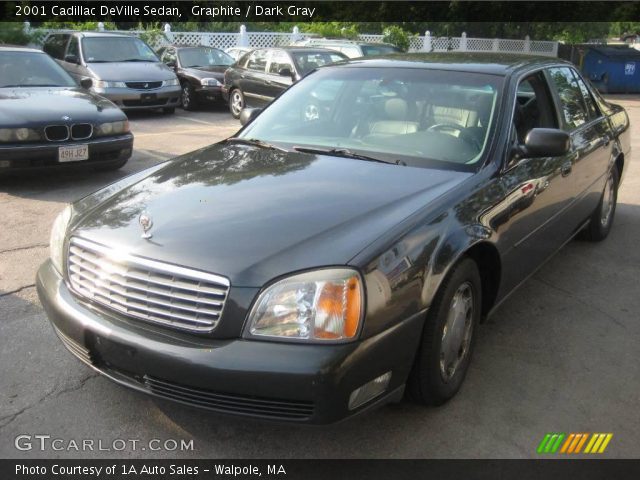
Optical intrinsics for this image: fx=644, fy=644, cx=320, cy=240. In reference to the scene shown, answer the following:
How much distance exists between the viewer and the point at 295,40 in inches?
907

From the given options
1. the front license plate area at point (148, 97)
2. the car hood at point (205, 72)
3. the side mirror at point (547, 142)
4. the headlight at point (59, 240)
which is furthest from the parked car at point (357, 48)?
the headlight at point (59, 240)

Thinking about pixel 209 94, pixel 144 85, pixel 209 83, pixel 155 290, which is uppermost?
pixel 155 290

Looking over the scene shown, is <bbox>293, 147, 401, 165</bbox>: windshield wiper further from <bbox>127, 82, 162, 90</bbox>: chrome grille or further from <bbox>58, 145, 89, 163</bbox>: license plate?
<bbox>127, 82, 162, 90</bbox>: chrome grille

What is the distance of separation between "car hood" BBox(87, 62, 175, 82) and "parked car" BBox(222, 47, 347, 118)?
4.25 feet

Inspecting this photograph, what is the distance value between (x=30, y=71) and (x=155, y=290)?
21.4 ft

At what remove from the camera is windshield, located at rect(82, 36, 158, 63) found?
479 inches

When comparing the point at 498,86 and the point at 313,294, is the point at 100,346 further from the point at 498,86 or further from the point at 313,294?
the point at 498,86

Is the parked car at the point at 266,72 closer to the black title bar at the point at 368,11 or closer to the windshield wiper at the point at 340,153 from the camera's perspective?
the windshield wiper at the point at 340,153

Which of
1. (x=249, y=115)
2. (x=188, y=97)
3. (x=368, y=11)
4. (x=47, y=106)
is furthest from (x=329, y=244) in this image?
(x=368, y=11)

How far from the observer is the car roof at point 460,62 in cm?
385

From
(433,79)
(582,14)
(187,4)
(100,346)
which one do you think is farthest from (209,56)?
(582,14)

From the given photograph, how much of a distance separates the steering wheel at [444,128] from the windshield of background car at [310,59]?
8467 mm

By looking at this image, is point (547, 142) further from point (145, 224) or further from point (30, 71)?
point (30, 71)

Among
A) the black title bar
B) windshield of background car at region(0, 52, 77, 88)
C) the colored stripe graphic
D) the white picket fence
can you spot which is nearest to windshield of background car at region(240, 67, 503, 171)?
the colored stripe graphic
